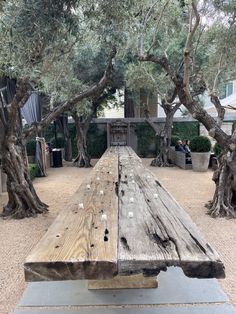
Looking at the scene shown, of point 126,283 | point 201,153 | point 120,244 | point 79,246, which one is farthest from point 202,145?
point 79,246

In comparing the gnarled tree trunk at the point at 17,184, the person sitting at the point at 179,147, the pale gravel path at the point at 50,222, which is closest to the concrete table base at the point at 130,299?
the pale gravel path at the point at 50,222

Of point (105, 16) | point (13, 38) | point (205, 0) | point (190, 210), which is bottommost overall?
point (190, 210)

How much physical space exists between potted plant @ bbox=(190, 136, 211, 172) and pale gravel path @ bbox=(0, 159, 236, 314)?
557 millimetres

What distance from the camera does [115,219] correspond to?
2490 mm

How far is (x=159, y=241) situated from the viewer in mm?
2029

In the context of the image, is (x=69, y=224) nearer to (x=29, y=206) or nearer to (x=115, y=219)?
(x=115, y=219)

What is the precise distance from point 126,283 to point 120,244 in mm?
1044

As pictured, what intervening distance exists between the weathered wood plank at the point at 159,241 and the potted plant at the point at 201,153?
25.9ft

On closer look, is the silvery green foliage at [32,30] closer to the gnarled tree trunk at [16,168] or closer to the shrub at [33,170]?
the gnarled tree trunk at [16,168]

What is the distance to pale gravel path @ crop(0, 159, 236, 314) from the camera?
318cm

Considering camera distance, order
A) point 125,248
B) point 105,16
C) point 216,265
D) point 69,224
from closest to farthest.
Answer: point 216,265, point 125,248, point 69,224, point 105,16

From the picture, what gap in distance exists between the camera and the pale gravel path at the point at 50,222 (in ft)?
10.4

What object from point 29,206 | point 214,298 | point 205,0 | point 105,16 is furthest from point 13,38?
point 205,0

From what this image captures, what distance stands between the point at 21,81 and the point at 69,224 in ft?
10.7
